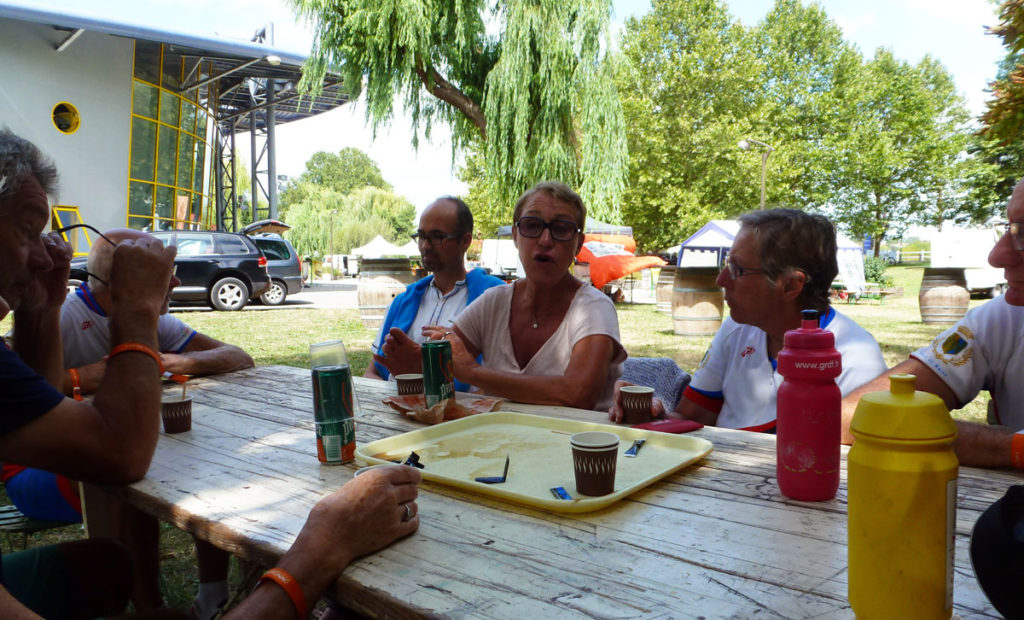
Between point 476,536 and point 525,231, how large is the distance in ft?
5.84

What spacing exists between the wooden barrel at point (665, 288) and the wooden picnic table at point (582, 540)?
11.8 metres

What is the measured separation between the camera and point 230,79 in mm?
23766

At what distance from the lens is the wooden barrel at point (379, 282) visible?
28.5 ft

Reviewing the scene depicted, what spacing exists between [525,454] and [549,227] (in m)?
1.32

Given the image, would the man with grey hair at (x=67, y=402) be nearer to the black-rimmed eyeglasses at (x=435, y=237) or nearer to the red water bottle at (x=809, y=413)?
the red water bottle at (x=809, y=413)

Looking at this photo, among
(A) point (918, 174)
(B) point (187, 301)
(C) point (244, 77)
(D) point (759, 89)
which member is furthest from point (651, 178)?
(B) point (187, 301)

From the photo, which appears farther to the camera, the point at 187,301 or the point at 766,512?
the point at 187,301

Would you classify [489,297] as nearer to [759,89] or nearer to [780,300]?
[780,300]

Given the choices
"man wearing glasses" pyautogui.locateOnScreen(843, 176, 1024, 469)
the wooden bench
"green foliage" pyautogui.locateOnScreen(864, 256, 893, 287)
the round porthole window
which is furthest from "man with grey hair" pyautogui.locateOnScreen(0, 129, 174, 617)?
"green foliage" pyautogui.locateOnScreen(864, 256, 893, 287)

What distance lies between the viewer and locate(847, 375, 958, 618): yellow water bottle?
0.74 meters

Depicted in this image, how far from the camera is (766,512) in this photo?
1278mm

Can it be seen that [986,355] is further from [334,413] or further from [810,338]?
[334,413]

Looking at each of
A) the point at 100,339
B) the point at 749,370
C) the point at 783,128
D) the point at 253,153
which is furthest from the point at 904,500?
the point at 253,153

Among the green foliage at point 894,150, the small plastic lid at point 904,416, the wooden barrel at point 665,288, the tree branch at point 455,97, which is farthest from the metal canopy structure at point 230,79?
the green foliage at point 894,150
